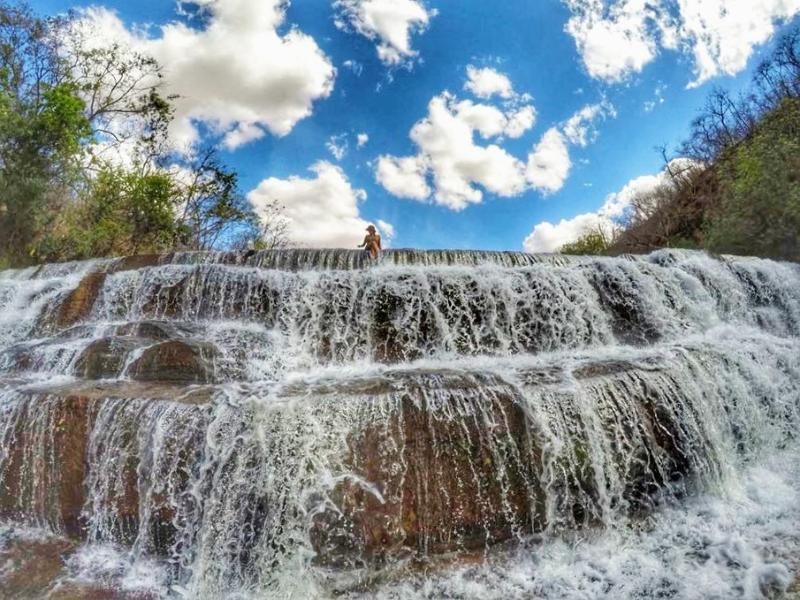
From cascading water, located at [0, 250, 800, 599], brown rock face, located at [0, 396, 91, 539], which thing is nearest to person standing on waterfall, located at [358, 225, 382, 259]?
cascading water, located at [0, 250, 800, 599]

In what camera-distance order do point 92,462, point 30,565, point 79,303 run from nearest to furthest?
point 30,565, point 92,462, point 79,303

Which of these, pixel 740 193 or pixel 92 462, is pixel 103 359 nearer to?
pixel 92 462

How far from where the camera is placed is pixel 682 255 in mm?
9727

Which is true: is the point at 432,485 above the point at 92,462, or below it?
below

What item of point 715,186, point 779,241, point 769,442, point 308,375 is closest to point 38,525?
point 308,375

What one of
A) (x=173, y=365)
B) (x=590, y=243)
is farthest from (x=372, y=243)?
(x=590, y=243)

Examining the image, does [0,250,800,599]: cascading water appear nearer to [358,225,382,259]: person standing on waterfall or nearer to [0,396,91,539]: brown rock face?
[0,396,91,539]: brown rock face

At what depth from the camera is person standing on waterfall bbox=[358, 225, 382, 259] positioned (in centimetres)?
929

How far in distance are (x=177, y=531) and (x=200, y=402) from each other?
1.10 m

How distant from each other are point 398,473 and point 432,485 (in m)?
0.32

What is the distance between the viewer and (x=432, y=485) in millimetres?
4223

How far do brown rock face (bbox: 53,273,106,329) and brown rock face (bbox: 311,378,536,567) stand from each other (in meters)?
6.49

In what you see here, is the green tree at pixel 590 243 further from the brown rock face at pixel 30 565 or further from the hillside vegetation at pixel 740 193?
the brown rock face at pixel 30 565

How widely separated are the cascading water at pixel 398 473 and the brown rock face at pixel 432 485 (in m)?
0.02
